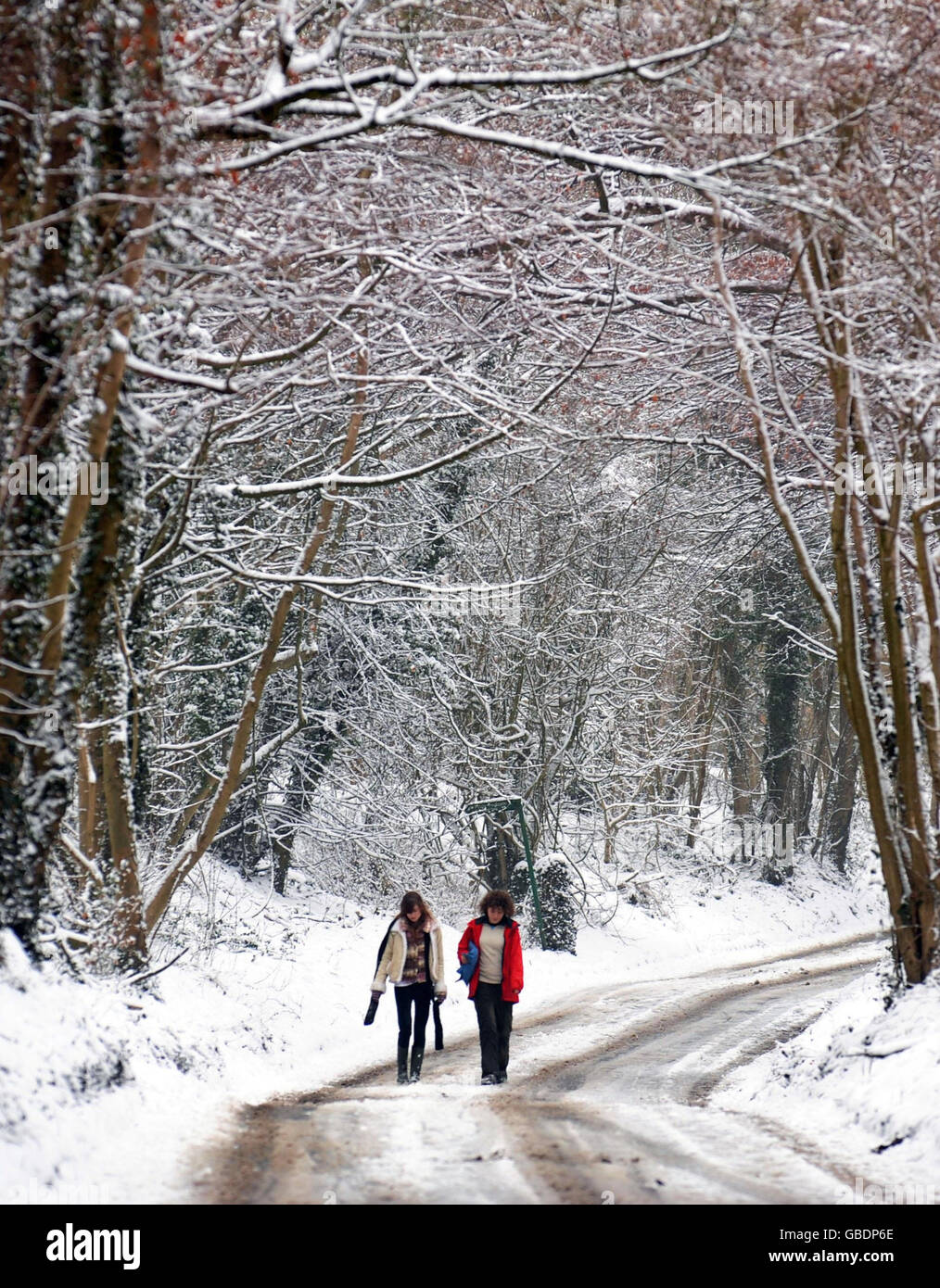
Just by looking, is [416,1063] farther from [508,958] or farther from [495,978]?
[508,958]

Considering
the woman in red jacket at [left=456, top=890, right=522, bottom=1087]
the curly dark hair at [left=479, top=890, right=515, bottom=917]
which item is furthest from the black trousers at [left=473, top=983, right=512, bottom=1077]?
the curly dark hair at [left=479, top=890, right=515, bottom=917]

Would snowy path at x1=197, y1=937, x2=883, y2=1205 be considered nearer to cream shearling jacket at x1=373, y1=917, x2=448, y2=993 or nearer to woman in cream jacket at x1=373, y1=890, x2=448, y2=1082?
woman in cream jacket at x1=373, y1=890, x2=448, y2=1082

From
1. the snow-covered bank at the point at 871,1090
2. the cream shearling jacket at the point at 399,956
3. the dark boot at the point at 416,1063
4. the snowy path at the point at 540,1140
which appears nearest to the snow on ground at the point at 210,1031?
the snow-covered bank at the point at 871,1090

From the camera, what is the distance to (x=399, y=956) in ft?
32.6

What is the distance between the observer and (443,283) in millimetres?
8617

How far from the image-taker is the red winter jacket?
993 centimetres

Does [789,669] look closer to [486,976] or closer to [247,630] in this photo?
[247,630]

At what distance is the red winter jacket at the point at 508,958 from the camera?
9930 millimetres

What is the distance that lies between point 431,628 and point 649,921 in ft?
30.4

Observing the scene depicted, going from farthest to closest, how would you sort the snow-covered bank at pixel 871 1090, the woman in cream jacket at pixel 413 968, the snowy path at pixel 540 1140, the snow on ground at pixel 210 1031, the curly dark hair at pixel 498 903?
the curly dark hair at pixel 498 903, the woman in cream jacket at pixel 413 968, the snow-covered bank at pixel 871 1090, the snow on ground at pixel 210 1031, the snowy path at pixel 540 1140

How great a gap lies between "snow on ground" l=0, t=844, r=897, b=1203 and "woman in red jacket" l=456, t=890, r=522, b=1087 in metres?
1.46

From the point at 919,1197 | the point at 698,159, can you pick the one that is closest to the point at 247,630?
the point at 698,159

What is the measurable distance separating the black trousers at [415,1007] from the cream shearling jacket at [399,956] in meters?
0.09

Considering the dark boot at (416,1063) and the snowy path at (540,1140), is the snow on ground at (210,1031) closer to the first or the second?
the snowy path at (540,1140)
